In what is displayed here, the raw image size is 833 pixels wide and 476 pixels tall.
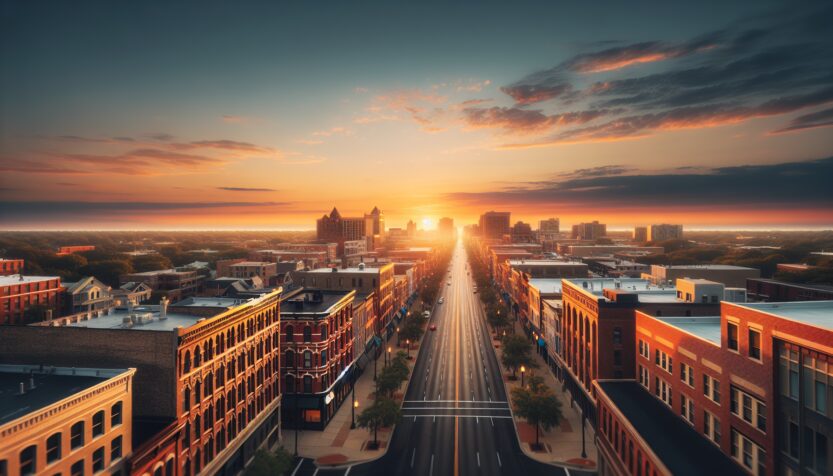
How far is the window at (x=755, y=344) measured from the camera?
29359 millimetres

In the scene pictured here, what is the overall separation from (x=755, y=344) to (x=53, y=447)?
46.2m

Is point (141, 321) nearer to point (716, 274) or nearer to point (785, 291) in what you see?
point (716, 274)

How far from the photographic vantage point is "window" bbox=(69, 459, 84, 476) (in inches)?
1039

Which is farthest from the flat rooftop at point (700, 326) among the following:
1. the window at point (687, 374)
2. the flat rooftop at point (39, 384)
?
the flat rooftop at point (39, 384)

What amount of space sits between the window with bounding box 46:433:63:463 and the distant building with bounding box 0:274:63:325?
95.6 m

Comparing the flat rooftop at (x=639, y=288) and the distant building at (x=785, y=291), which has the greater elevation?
the flat rooftop at (x=639, y=288)

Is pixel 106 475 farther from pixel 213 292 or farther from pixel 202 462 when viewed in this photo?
pixel 213 292

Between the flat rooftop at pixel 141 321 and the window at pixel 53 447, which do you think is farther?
the flat rooftop at pixel 141 321

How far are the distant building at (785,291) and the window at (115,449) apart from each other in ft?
388

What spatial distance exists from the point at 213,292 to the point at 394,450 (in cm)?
12189

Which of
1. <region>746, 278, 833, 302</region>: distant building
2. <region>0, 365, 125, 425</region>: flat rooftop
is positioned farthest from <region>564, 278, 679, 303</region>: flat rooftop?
<region>0, 365, 125, 425</region>: flat rooftop

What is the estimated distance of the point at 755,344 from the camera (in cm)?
2977

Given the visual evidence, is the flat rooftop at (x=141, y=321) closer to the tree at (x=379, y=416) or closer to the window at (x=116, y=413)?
the window at (x=116, y=413)

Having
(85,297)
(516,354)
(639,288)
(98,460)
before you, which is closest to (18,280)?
(85,297)
